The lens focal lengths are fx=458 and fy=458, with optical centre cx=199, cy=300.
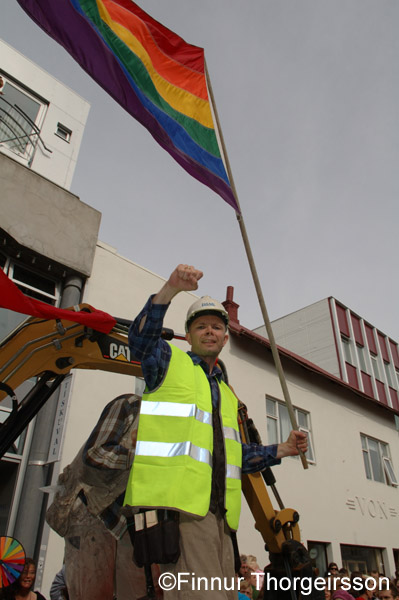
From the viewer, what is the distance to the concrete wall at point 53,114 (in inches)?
491

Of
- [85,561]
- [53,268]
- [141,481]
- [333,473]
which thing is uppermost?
[53,268]

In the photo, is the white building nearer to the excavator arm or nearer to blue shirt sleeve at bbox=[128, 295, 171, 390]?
the excavator arm

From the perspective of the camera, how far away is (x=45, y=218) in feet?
32.6

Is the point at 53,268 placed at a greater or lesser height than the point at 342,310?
lesser

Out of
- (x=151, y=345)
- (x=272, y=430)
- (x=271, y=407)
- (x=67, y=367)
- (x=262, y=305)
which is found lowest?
(x=151, y=345)

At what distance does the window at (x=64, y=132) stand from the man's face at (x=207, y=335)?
1208 centimetres

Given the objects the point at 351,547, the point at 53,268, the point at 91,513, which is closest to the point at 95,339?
the point at 91,513

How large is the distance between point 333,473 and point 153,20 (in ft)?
43.1

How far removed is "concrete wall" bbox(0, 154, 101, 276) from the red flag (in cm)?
573

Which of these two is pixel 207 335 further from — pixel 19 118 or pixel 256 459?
pixel 19 118

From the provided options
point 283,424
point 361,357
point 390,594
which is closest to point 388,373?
point 361,357

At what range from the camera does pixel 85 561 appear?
9.92 ft

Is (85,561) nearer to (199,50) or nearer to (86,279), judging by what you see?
(199,50)

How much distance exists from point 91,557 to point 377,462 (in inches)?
638
